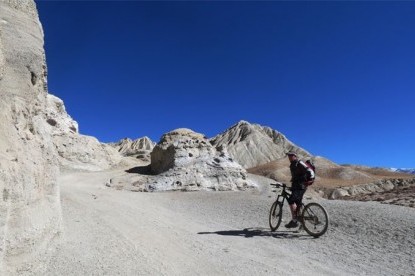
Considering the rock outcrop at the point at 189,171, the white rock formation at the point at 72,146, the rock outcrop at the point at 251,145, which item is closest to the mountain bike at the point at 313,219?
the rock outcrop at the point at 189,171

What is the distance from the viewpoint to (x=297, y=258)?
25.3ft

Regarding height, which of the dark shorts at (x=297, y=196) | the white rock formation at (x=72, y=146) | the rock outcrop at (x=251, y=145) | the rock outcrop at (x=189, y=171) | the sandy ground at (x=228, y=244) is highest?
the rock outcrop at (x=251, y=145)

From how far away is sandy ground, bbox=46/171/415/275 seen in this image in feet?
22.6

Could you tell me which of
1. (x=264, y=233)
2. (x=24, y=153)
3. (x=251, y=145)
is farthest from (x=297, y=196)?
(x=251, y=145)

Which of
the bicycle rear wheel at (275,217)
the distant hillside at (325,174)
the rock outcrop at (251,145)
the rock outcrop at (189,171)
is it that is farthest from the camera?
the rock outcrop at (251,145)

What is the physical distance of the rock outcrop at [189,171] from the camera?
23344mm

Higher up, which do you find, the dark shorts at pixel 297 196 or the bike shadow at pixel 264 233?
the dark shorts at pixel 297 196

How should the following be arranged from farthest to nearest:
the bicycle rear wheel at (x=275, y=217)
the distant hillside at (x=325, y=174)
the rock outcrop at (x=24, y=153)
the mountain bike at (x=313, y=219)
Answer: the distant hillside at (x=325, y=174), the bicycle rear wheel at (x=275, y=217), the mountain bike at (x=313, y=219), the rock outcrop at (x=24, y=153)

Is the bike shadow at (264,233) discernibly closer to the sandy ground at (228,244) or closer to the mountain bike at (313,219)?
the sandy ground at (228,244)

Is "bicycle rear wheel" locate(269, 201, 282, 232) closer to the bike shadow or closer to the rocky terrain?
the bike shadow

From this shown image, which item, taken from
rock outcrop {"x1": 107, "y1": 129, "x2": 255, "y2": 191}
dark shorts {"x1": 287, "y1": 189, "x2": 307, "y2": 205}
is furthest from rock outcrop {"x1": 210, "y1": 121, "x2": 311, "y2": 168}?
dark shorts {"x1": 287, "y1": 189, "x2": 307, "y2": 205}

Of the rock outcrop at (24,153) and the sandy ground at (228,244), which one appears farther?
the sandy ground at (228,244)

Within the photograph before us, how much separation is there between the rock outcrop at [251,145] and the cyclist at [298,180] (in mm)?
82267

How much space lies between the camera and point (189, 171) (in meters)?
24.4
